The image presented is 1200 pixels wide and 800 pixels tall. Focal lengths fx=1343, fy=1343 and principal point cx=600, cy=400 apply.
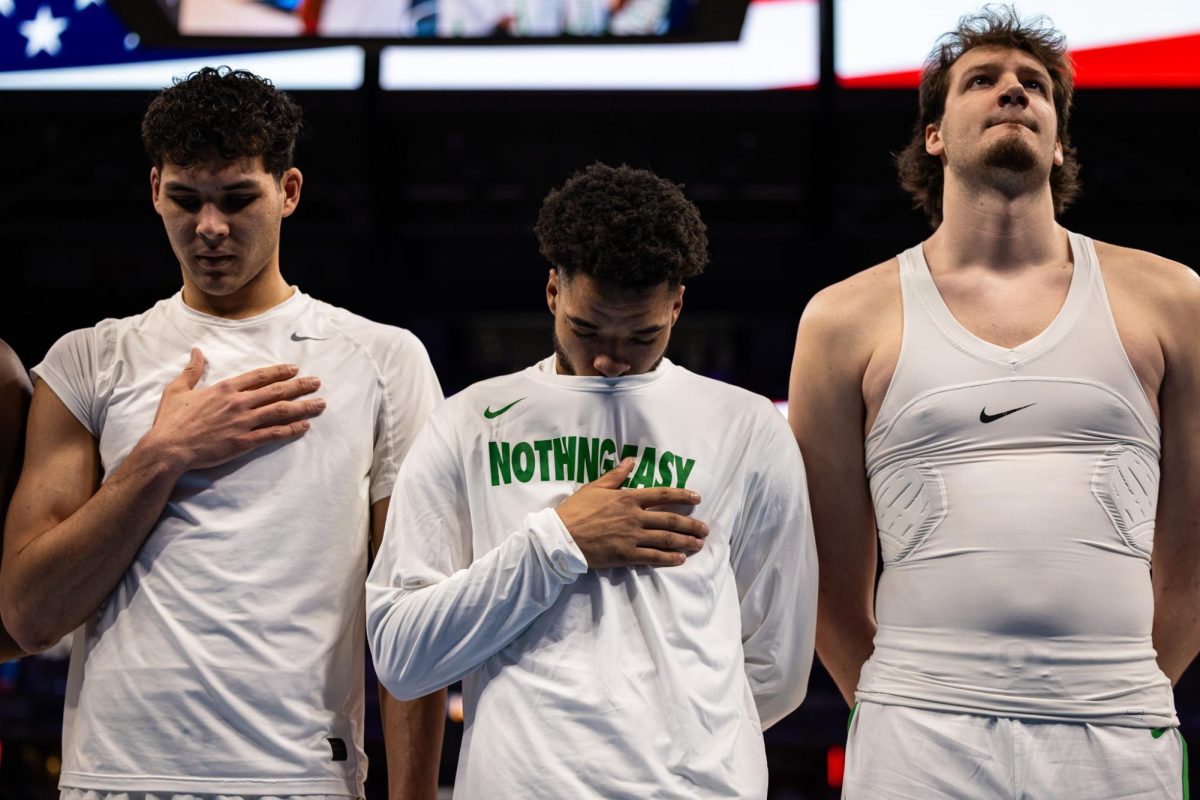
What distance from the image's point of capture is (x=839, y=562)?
9.36 ft

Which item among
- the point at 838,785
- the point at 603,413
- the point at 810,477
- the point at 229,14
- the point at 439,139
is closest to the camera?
the point at 603,413

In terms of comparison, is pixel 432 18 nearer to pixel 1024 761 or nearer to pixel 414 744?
pixel 414 744

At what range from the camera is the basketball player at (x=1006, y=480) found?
248cm

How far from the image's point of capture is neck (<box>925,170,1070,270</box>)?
2.85m

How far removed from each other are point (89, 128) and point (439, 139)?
7.96 feet

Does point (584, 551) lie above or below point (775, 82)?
below

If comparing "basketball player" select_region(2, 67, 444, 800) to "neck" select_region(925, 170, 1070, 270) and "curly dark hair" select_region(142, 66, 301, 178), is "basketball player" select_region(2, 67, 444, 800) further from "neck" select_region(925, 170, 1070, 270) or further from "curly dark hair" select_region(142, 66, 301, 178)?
"neck" select_region(925, 170, 1070, 270)

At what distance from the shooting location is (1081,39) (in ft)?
27.8

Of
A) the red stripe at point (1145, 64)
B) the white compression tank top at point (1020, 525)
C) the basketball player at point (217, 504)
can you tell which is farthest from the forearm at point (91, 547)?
the red stripe at point (1145, 64)

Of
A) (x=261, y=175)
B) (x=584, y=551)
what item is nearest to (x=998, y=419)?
(x=584, y=551)

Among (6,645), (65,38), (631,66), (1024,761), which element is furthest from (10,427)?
(631,66)

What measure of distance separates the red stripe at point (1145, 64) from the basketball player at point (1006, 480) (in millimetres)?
6177

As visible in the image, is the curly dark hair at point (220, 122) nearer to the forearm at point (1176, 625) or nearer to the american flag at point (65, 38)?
the forearm at point (1176, 625)

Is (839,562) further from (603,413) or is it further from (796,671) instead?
(603,413)
